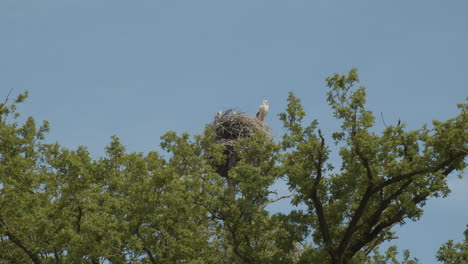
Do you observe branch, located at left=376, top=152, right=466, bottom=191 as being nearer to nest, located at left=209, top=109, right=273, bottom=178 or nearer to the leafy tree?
the leafy tree

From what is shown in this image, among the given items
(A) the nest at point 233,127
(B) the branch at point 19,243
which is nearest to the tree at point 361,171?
(B) the branch at point 19,243

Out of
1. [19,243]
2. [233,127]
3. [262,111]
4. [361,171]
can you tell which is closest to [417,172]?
[361,171]

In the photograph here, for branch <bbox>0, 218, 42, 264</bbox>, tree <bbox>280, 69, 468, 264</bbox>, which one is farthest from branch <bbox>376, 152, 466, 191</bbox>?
branch <bbox>0, 218, 42, 264</bbox>

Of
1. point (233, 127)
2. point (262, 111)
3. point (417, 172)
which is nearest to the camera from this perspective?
point (417, 172)

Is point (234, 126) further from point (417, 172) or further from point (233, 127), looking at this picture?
point (417, 172)

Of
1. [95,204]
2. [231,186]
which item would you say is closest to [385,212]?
[231,186]

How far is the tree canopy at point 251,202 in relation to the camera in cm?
1372

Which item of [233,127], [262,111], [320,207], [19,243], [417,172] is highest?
[262,111]

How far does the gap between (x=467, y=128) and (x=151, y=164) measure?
7982mm

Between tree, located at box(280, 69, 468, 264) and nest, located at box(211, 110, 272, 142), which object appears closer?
tree, located at box(280, 69, 468, 264)

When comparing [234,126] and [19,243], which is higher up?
[234,126]

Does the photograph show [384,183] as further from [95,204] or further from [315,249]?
[95,204]

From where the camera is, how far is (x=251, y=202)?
47.9 ft

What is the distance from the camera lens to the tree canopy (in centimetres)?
1372
